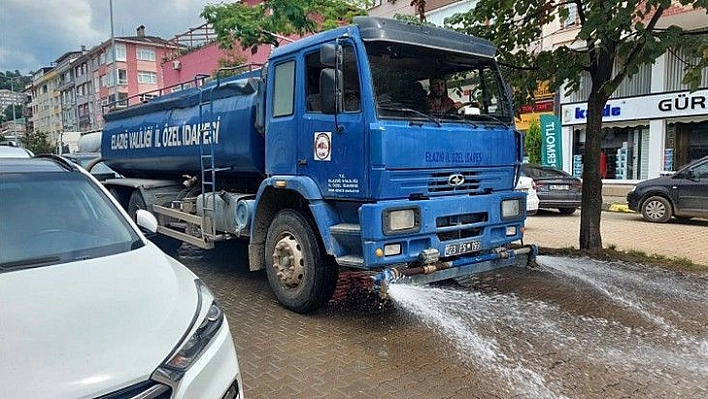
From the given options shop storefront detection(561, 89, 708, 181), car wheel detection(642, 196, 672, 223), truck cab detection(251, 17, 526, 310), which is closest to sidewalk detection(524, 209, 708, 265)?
car wheel detection(642, 196, 672, 223)

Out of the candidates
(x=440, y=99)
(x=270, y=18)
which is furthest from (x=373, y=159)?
(x=270, y=18)

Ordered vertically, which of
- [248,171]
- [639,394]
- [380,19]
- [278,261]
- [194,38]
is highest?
[194,38]

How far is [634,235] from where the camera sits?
10.8 meters

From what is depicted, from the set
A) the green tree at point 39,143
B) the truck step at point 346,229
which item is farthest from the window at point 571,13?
the green tree at point 39,143

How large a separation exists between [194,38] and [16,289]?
1066 inches

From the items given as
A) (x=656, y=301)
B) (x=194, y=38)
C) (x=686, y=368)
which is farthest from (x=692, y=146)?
(x=194, y=38)

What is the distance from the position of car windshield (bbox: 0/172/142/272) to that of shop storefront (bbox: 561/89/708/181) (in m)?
16.1

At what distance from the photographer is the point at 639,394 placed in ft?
12.1

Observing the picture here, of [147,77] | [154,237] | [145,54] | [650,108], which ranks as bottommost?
[154,237]

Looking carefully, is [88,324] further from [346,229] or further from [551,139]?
[551,139]

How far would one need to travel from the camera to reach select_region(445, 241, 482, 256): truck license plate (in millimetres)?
5075

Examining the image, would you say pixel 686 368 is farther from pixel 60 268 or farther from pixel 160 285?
pixel 60 268

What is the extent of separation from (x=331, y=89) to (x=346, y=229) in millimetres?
1309

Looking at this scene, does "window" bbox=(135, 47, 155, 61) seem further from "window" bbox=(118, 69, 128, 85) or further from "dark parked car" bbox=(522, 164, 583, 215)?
"dark parked car" bbox=(522, 164, 583, 215)
